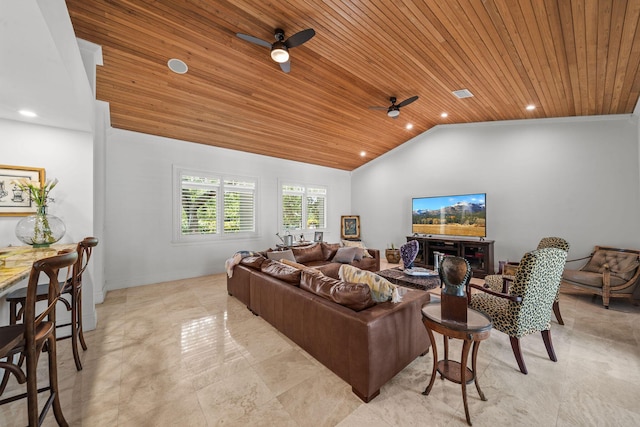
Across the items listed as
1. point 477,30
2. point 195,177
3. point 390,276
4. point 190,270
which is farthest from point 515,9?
point 190,270

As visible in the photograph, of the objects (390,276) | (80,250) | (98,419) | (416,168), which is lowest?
(98,419)

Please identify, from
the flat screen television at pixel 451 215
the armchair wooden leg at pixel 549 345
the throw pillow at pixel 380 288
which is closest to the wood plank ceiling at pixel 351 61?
the flat screen television at pixel 451 215

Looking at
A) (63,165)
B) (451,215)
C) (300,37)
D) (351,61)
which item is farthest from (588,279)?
(63,165)

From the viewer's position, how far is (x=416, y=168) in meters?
6.81

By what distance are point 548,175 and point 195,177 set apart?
737 centimetres

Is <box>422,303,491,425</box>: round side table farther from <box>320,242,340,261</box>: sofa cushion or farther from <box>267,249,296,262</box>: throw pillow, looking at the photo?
<box>320,242,340,261</box>: sofa cushion

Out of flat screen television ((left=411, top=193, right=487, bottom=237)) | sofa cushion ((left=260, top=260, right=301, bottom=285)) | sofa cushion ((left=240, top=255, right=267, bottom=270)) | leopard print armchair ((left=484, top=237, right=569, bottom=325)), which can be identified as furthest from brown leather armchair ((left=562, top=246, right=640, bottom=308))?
sofa cushion ((left=240, top=255, right=267, bottom=270))

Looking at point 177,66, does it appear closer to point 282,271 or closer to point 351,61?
point 351,61

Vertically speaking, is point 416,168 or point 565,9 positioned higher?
point 565,9

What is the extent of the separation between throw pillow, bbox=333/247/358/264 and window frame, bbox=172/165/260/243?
2.23 meters

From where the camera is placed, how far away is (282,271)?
2867 mm

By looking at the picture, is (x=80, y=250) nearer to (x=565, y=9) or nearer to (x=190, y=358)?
(x=190, y=358)

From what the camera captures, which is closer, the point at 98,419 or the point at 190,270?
the point at 98,419

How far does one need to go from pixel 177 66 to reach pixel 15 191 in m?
2.35
